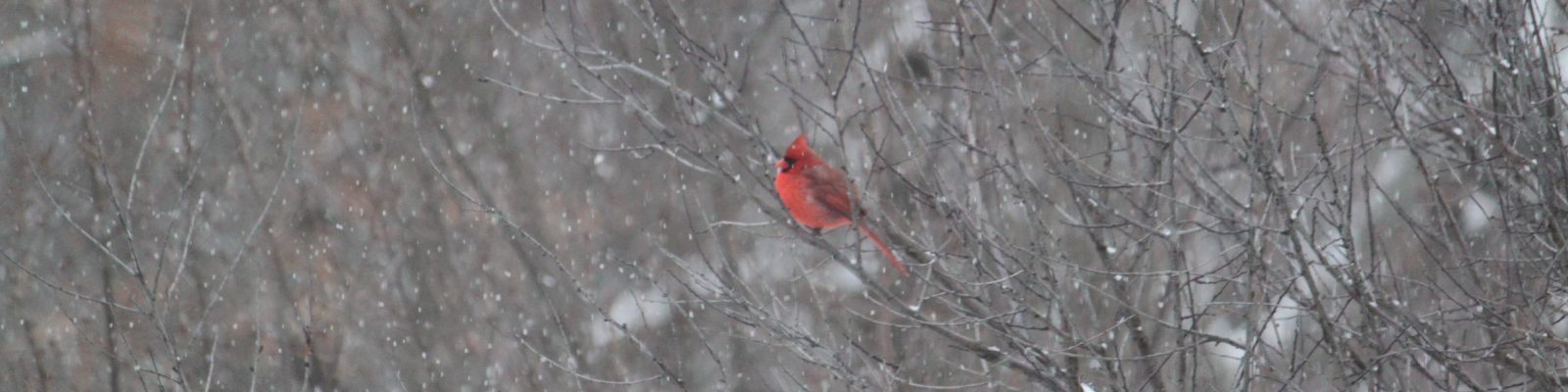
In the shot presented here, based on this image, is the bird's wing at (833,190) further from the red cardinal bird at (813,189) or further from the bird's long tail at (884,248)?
the bird's long tail at (884,248)

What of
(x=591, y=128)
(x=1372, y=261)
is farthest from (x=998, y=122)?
(x=591, y=128)

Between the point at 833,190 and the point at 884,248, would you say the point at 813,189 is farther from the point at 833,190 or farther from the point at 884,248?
the point at 884,248

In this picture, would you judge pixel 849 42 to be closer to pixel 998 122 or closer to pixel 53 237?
pixel 998 122

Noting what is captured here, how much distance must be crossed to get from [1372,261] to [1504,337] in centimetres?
66

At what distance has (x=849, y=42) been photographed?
438cm

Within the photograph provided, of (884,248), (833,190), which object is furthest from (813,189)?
(884,248)

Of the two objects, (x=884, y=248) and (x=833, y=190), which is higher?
(x=833, y=190)

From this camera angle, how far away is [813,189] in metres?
5.71

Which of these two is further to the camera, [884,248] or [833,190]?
[833,190]

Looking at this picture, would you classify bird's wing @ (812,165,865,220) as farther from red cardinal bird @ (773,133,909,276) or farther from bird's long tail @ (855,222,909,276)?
bird's long tail @ (855,222,909,276)

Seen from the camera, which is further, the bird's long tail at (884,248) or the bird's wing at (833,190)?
the bird's wing at (833,190)

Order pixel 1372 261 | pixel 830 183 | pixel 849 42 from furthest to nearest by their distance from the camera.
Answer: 1. pixel 830 183
2. pixel 849 42
3. pixel 1372 261

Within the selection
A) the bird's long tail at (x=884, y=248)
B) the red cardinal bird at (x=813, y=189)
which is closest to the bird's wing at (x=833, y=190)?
the red cardinal bird at (x=813, y=189)

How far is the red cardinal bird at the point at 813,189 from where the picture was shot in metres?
5.60
